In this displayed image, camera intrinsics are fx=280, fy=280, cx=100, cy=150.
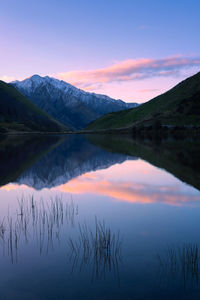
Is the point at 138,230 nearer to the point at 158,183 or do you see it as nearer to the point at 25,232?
the point at 25,232

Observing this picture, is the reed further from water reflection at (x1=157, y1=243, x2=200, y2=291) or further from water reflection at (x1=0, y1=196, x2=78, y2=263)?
water reflection at (x1=157, y1=243, x2=200, y2=291)

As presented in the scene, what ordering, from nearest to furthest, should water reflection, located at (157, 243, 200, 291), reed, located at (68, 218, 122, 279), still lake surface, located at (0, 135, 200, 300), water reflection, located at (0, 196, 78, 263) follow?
1. still lake surface, located at (0, 135, 200, 300)
2. water reflection, located at (157, 243, 200, 291)
3. reed, located at (68, 218, 122, 279)
4. water reflection, located at (0, 196, 78, 263)

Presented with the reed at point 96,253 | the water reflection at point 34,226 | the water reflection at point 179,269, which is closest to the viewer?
the water reflection at point 179,269

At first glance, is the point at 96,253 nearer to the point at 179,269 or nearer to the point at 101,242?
the point at 101,242

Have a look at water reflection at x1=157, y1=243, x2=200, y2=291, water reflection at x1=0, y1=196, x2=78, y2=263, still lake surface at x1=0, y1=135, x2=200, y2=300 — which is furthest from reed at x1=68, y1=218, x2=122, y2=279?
water reflection at x1=157, y1=243, x2=200, y2=291

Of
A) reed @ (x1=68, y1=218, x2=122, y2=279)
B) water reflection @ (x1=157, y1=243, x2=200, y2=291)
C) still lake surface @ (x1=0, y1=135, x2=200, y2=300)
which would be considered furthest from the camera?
reed @ (x1=68, y1=218, x2=122, y2=279)

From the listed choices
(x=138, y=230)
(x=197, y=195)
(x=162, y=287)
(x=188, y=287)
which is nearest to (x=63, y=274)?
(x=162, y=287)

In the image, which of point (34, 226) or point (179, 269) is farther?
point (34, 226)

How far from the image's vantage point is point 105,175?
37031 millimetres

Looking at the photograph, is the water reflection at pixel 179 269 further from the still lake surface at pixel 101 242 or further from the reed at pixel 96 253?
the reed at pixel 96 253

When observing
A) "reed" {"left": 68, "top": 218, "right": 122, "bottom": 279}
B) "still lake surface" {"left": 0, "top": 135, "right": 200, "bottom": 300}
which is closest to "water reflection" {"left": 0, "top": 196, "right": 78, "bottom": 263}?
"still lake surface" {"left": 0, "top": 135, "right": 200, "bottom": 300}

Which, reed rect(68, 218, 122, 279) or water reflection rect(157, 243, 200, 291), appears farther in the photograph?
reed rect(68, 218, 122, 279)

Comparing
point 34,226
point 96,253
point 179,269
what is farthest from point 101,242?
point 34,226

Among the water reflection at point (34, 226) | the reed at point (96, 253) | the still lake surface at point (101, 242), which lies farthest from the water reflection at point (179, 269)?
the water reflection at point (34, 226)
